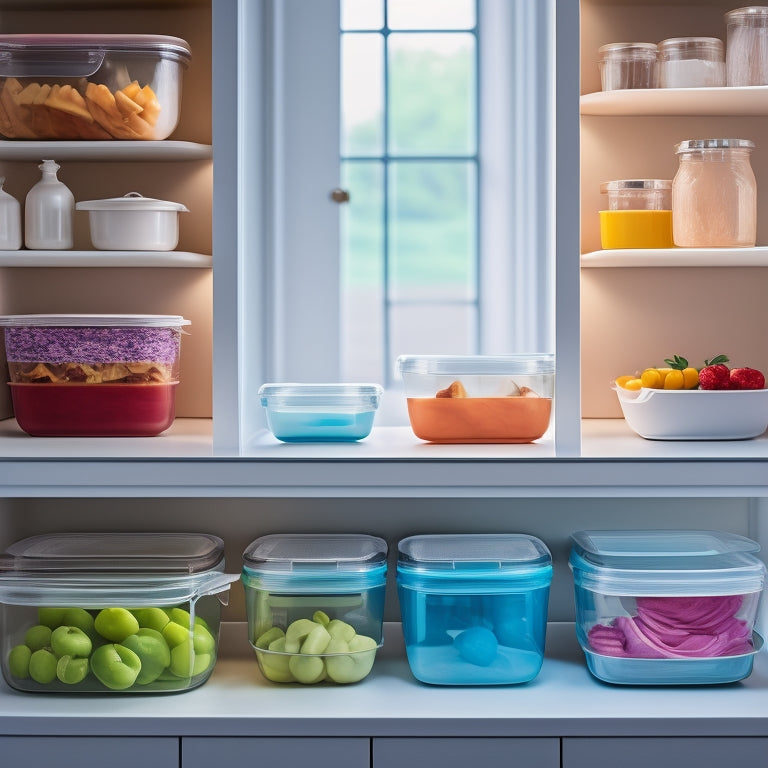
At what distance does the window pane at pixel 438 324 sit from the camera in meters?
2.26

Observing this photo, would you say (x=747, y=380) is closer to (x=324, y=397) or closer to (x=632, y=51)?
(x=632, y=51)

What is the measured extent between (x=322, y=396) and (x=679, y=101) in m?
0.93

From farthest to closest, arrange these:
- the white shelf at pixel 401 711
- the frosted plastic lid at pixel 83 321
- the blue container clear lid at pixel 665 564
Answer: the frosted plastic lid at pixel 83 321, the blue container clear lid at pixel 665 564, the white shelf at pixel 401 711

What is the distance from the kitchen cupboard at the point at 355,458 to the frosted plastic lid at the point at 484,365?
115 mm

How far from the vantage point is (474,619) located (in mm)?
1777

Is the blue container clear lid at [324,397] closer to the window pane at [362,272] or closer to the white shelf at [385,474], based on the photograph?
the white shelf at [385,474]

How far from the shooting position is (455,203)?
7.38ft

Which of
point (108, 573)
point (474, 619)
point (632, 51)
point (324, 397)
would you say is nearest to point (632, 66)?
point (632, 51)

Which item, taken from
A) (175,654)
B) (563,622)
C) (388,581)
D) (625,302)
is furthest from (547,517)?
(175,654)

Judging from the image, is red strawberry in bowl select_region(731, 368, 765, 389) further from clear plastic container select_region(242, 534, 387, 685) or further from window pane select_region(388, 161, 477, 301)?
clear plastic container select_region(242, 534, 387, 685)
